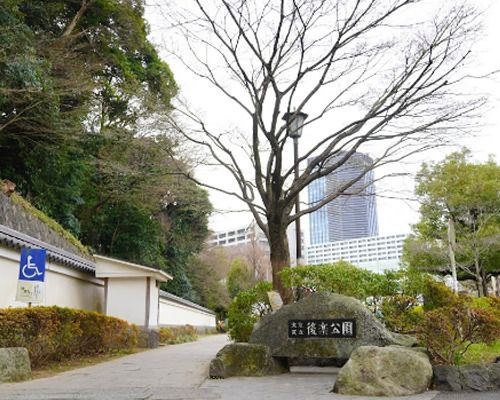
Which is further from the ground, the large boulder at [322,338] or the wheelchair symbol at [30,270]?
the wheelchair symbol at [30,270]

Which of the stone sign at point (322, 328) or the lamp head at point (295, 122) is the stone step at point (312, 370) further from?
the lamp head at point (295, 122)

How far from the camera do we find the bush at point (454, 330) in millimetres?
6496

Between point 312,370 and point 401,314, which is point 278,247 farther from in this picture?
point 401,314

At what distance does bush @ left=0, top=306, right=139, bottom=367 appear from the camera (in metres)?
8.17

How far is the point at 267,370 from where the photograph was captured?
305 inches

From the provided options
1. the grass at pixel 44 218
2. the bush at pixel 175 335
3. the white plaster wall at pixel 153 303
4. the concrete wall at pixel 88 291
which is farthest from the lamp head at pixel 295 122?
the bush at pixel 175 335

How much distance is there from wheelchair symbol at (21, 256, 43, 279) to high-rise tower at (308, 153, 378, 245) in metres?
6.40

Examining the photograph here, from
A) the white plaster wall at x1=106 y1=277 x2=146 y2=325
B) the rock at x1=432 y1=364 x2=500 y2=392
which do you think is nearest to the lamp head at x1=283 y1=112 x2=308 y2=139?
the rock at x1=432 y1=364 x2=500 y2=392

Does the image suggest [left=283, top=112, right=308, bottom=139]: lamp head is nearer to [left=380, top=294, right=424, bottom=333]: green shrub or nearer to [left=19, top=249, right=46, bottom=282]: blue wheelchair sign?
[left=380, top=294, right=424, bottom=333]: green shrub

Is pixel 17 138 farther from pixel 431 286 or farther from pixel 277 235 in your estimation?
pixel 431 286

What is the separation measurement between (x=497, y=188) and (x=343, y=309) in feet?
64.9

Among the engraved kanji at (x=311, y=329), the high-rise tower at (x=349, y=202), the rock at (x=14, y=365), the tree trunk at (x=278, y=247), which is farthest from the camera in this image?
the high-rise tower at (x=349, y=202)

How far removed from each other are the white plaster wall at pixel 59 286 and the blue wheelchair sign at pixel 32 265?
1.68 m

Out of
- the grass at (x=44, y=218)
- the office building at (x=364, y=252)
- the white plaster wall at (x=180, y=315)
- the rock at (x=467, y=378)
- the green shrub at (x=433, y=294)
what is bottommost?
the rock at (x=467, y=378)
